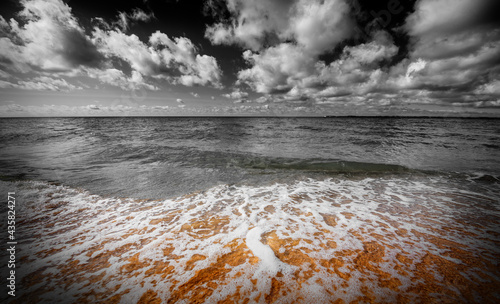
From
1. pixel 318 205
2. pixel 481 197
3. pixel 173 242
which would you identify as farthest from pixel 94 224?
pixel 481 197

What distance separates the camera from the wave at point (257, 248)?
2664 millimetres

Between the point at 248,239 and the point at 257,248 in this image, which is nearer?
the point at 257,248

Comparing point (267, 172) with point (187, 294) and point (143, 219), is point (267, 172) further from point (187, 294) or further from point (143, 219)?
point (187, 294)

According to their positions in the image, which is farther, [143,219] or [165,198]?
[165,198]

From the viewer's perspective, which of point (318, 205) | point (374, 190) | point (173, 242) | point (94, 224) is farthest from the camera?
point (374, 190)

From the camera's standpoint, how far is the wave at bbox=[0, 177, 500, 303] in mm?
2664

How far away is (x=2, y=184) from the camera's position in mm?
7016

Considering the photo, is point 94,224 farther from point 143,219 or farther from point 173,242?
point 173,242

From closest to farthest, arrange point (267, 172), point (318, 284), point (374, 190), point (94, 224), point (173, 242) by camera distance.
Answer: point (318, 284)
point (173, 242)
point (94, 224)
point (374, 190)
point (267, 172)

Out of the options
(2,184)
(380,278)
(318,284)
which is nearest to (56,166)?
(2,184)

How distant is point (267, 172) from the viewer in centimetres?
916

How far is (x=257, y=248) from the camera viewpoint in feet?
11.7

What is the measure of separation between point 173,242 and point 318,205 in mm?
4152

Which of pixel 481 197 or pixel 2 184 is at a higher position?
pixel 2 184
